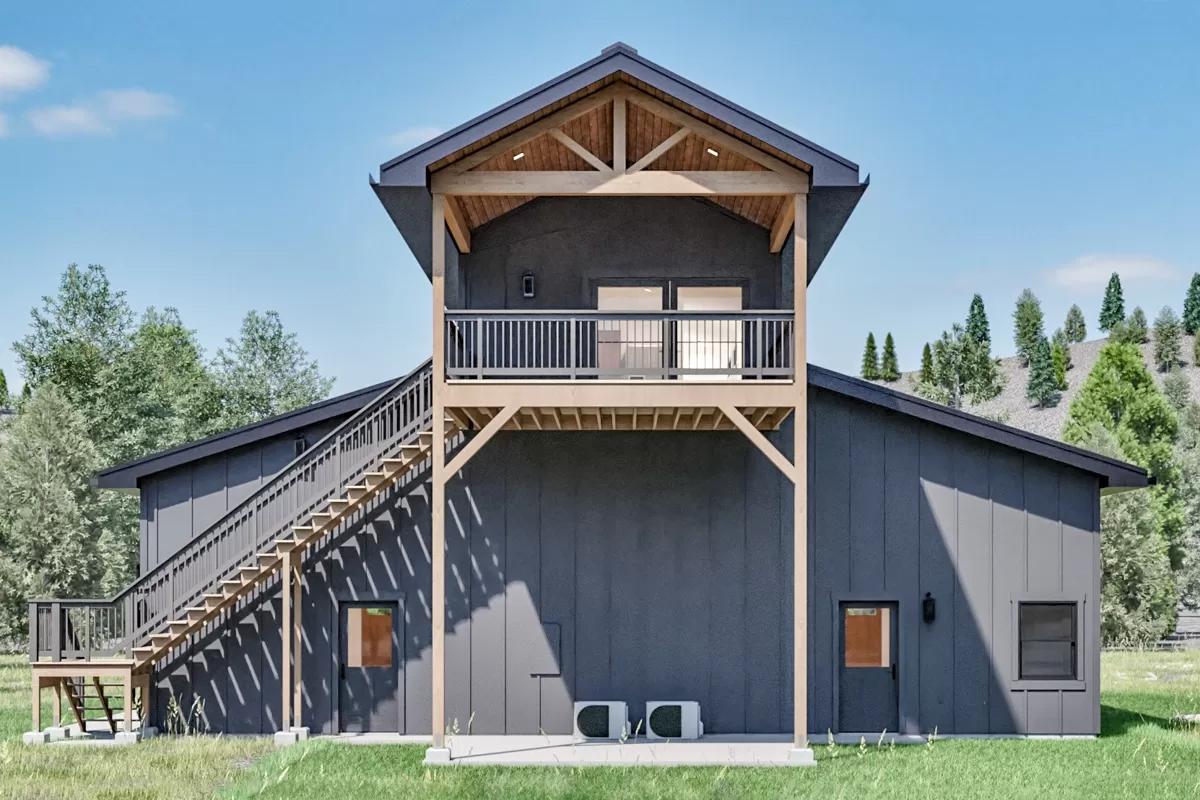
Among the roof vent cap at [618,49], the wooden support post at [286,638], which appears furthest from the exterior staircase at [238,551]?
the roof vent cap at [618,49]

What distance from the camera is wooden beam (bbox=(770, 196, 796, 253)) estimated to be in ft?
50.0

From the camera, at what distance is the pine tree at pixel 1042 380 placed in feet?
378

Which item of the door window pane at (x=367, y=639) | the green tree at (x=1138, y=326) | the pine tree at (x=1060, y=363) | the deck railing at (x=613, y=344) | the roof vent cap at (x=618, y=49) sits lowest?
the door window pane at (x=367, y=639)

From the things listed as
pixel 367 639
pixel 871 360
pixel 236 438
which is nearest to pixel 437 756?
pixel 367 639

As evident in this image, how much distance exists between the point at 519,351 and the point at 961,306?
121 metres

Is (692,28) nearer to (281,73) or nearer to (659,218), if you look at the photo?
(659,218)

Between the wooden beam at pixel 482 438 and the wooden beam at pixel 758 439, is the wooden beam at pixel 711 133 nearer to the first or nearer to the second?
the wooden beam at pixel 758 439

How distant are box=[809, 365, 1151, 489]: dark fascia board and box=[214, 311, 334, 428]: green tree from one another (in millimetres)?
32269

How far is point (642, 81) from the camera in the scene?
14352mm

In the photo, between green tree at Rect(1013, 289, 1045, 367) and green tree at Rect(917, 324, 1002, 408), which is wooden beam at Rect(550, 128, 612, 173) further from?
green tree at Rect(1013, 289, 1045, 367)

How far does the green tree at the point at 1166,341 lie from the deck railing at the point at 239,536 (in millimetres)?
114043

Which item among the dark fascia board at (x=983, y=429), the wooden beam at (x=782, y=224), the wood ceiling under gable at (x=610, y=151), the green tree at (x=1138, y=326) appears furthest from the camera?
the green tree at (x=1138, y=326)

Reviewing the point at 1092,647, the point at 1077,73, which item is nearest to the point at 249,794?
the point at 1092,647

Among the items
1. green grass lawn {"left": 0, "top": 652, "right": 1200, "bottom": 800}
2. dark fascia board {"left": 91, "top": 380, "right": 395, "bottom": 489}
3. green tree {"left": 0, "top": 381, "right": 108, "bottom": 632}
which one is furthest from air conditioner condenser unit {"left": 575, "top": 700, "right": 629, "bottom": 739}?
green tree {"left": 0, "top": 381, "right": 108, "bottom": 632}
